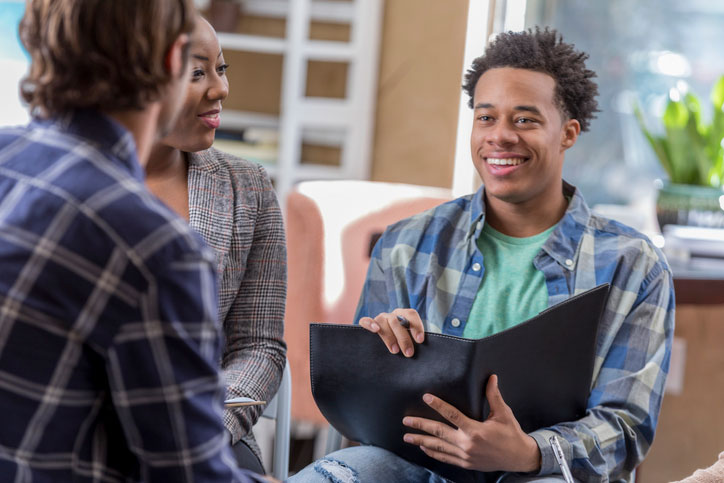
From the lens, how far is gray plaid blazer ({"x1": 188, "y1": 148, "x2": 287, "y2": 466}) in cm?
130

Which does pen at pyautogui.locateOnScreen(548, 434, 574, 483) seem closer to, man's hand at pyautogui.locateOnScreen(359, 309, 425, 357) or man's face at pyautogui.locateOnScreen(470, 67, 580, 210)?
man's hand at pyautogui.locateOnScreen(359, 309, 425, 357)

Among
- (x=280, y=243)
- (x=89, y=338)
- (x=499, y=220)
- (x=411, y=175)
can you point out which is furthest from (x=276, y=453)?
(x=411, y=175)

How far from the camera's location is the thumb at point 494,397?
1102 mm

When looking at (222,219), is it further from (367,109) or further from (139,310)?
(367,109)

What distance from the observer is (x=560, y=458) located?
107cm

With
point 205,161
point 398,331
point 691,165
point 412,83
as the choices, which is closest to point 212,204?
point 205,161

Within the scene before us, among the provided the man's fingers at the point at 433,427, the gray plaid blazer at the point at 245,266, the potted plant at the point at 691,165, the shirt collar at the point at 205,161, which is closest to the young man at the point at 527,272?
the man's fingers at the point at 433,427

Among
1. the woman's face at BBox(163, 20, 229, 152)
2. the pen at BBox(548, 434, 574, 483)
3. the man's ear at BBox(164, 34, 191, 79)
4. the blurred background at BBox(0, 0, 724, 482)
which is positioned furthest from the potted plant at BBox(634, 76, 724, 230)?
the man's ear at BBox(164, 34, 191, 79)

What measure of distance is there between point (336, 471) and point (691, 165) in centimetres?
155

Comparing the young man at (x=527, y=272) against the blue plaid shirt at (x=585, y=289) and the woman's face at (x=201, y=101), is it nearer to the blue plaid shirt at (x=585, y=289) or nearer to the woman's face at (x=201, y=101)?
the blue plaid shirt at (x=585, y=289)

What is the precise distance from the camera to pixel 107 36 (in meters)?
0.69

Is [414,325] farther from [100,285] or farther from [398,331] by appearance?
[100,285]

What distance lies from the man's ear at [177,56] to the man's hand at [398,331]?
0.49 metres

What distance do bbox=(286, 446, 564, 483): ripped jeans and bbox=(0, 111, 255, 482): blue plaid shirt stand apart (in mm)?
520
